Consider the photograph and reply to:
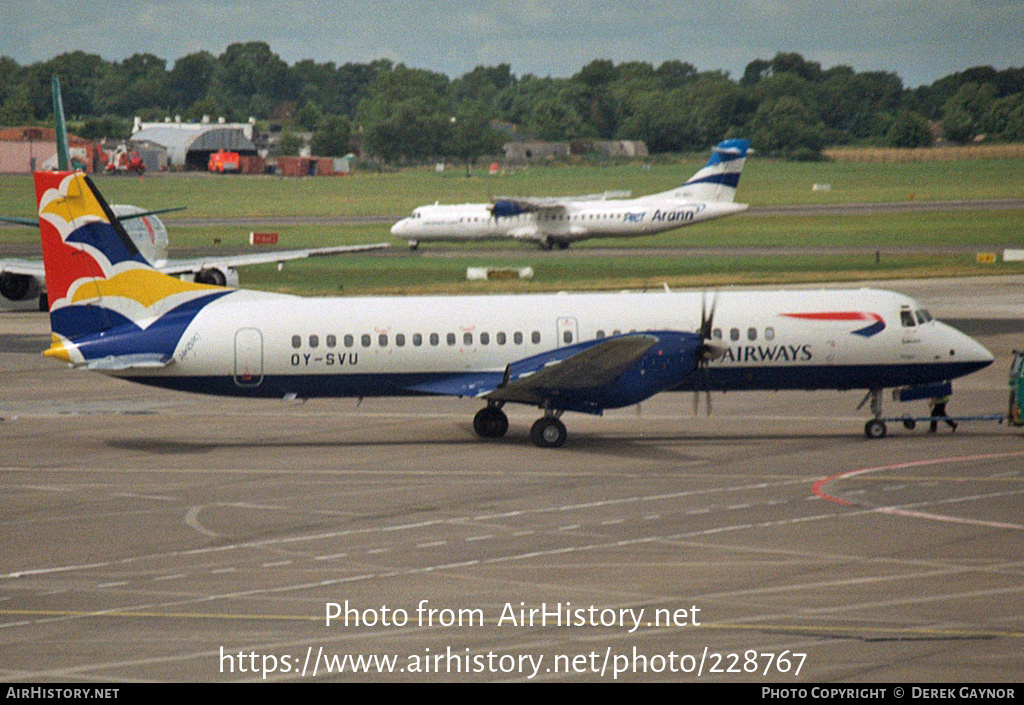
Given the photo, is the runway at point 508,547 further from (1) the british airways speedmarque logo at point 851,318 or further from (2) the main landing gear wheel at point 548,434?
(1) the british airways speedmarque logo at point 851,318

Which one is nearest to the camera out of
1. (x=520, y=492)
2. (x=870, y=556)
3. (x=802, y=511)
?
(x=870, y=556)

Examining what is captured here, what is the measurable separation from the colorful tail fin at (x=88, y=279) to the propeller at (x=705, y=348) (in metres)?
11.9

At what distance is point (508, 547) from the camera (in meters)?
23.0

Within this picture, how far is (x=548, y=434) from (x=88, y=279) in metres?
11.5

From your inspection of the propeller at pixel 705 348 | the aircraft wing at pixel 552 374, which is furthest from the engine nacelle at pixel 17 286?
the propeller at pixel 705 348

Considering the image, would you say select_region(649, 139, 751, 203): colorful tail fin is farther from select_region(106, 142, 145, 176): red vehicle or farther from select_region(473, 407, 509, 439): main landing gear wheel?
select_region(106, 142, 145, 176): red vehicle

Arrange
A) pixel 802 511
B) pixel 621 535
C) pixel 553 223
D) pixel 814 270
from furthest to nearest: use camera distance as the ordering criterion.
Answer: pixel 553 223 < pixel 814 270 < pixel 802 511 < pixel 621 535

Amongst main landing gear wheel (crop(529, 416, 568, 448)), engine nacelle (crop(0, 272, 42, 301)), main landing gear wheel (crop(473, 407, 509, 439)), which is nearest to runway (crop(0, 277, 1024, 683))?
main landing gear wheel (crop(529, 416, 568, 448))

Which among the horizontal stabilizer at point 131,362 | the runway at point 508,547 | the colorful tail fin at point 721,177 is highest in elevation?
the colorful tail fin at point 721,177

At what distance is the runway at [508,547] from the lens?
675 inches

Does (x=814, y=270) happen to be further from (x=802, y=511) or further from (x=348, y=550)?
(x=348, y=550)

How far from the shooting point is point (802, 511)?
Answer: 83.7 ft

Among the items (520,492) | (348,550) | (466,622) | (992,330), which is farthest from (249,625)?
(992,330)

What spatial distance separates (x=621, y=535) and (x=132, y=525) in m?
8.79
